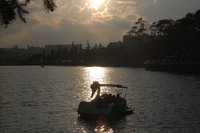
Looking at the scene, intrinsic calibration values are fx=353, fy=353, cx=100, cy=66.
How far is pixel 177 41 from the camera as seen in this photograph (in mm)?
184750

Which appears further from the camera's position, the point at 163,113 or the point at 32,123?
the point at 163,113

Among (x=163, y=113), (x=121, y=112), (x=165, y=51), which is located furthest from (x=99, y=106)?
(x=165, y=51)

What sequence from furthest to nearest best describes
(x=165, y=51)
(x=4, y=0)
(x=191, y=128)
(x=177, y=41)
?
(x=165, y=51), (x=177, y=41), (x=191, y=128), (x=4, y=0)

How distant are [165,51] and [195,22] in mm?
31975

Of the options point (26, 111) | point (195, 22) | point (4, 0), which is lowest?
point (26, 111)

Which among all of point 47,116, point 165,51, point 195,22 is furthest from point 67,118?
point 165,51

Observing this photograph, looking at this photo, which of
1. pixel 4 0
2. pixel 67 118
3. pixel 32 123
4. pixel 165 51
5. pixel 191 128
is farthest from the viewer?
pixel 165 51

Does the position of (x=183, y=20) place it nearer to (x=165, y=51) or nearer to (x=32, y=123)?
(x=165, y=51)

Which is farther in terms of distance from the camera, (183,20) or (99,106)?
(183,20)

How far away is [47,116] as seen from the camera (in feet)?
127

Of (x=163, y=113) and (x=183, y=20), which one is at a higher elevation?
(x=183, y=20)

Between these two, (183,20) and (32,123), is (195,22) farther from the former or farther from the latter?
(32,123)

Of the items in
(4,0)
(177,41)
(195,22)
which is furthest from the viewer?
(177,41)

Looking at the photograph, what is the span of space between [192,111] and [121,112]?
32.4 feet
